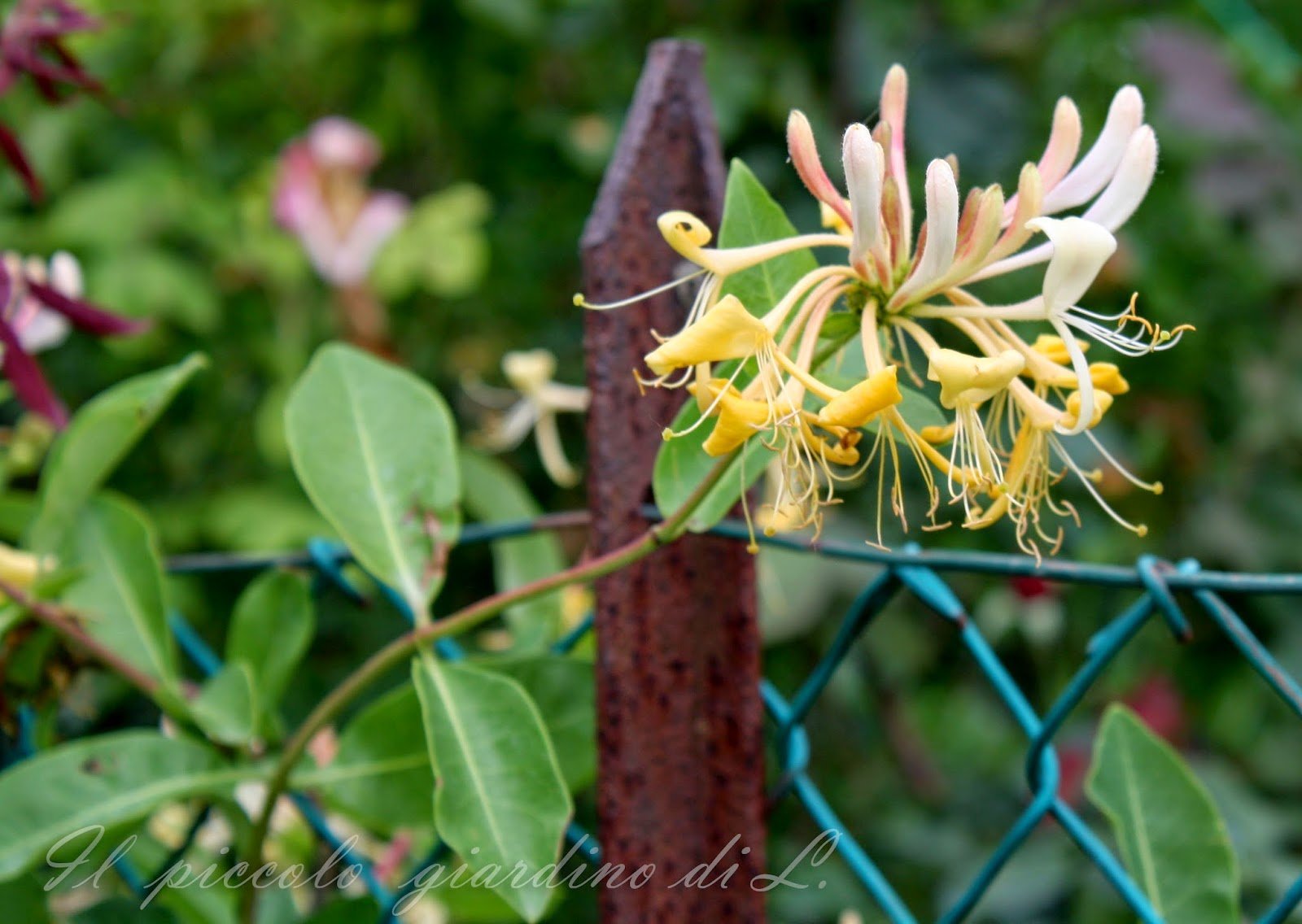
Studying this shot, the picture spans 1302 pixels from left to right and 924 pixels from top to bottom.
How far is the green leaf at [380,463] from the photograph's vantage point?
583 mm

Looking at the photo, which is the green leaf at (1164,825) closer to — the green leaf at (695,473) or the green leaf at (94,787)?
the green leaf at (695,473)

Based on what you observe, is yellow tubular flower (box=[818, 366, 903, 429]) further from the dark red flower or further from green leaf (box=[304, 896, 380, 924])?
the dark red flower

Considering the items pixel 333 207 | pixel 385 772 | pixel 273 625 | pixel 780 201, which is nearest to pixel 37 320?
pixel 273 625

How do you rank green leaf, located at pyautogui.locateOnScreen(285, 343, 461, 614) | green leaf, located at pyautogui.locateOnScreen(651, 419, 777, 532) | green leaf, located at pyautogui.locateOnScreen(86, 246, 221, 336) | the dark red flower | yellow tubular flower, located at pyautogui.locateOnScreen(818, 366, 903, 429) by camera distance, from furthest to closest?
1. green leaf, located at pyautogui.locateOnScreen(86, 246, 221, 336)
2. the dark red flower
3. green leaf, located at pyautogui.locateOnScreen(285, 343, 461, 614)
4. green leaf, located at pyautogui.locateOnScreen(651, 419, 777, 532)
5. yellow tubular flower, located at pyautogui.locateOnScreen(818, 366, 903, 429)

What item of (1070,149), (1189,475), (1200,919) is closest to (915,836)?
(1189,475)

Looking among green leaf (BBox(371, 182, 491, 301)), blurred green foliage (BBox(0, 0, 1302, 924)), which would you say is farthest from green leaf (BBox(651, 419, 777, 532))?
green leaf (BBox(371, 182, 491, 301))

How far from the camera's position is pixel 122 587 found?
68 centimetres

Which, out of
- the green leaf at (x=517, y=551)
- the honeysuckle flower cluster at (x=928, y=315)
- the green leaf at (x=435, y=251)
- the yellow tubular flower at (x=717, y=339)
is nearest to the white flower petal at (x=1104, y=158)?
the honeysuckle flower cluster at (x=928, y=315)

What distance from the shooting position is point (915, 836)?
1.37 meters

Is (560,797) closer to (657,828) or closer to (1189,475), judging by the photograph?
(657,828)

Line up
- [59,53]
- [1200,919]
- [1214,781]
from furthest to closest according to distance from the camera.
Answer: [1214,781], [59,53], [1200,919]

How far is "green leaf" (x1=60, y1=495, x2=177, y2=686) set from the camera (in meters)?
0.66

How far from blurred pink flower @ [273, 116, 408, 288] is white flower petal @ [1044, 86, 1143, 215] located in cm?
118

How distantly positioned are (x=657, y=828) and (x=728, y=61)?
112 centimetres
